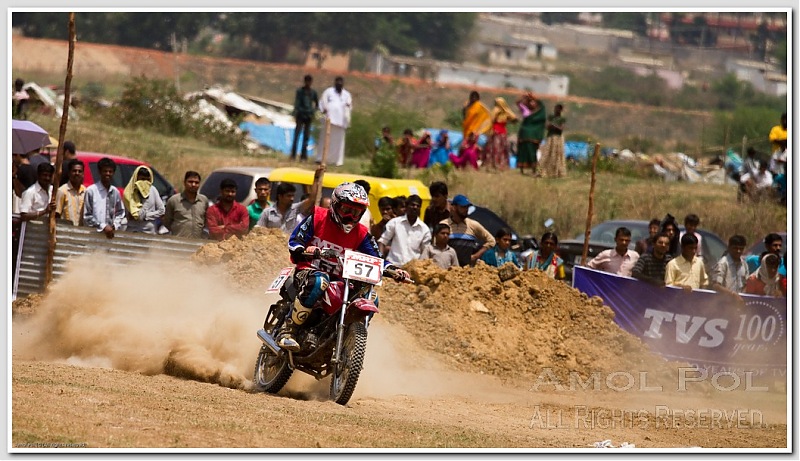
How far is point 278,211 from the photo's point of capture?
16.0 m

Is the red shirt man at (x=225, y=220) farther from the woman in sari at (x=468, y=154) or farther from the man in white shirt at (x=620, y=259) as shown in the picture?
the woman in sari at (x=468, y=154)

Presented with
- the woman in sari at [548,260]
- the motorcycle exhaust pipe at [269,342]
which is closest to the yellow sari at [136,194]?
the motorcycle exhaust pipe at [269,342]

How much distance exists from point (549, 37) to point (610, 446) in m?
104

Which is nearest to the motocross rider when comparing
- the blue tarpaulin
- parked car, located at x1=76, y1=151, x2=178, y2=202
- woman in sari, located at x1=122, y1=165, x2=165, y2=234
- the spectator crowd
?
the spectator crowd

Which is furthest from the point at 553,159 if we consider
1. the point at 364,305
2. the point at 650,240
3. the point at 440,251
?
the point at 364,305

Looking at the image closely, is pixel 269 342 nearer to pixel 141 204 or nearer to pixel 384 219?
pixel 384 219

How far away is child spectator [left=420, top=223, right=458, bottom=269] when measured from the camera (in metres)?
16.0

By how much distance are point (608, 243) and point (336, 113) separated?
9.59 metres

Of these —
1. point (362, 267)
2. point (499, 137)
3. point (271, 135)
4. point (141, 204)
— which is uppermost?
point (271, 135)

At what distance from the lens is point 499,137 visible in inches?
1248

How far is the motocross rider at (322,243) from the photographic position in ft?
35.9

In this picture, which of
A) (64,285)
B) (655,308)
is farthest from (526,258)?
(64,285)

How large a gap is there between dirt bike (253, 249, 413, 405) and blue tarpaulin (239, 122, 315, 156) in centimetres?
2653

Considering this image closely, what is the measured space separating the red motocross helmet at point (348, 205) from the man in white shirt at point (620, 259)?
6.54 metres
